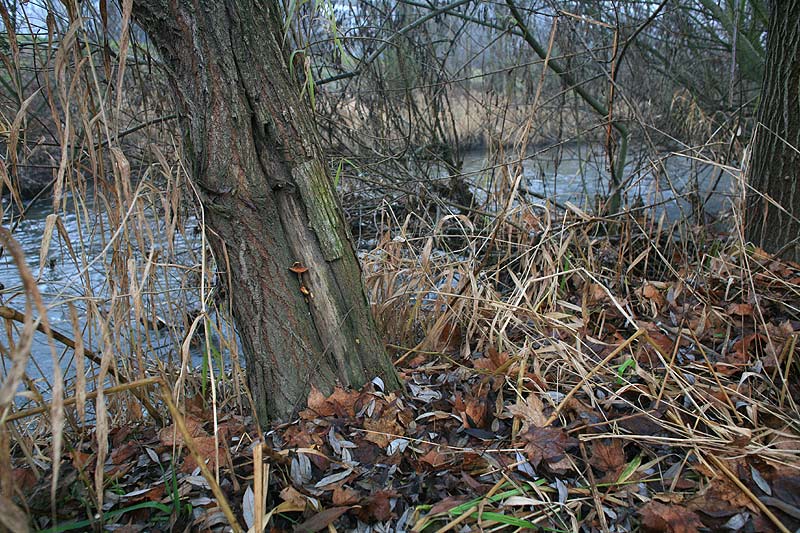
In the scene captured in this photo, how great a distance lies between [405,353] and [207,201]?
0.98 metres

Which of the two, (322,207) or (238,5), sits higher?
(238,5)

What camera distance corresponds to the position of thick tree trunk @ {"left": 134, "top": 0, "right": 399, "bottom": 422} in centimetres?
140

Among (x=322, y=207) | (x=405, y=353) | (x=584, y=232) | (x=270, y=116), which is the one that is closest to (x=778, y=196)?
(x=584, y=232)

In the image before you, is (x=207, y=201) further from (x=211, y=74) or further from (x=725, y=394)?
(x=725, y=394)

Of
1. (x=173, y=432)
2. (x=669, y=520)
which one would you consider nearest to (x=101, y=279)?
(x=173, y=432)

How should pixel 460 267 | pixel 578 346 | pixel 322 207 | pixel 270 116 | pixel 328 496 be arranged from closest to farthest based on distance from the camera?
pixel 328 496 → pixel 270 116 → pixel 322 207 → pixel 578 346 → pixel 460 267

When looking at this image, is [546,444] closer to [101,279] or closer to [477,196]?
[477,196]

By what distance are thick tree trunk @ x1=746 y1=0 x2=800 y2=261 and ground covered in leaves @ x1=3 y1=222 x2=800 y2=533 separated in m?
0.64

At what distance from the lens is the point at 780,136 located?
101 inches

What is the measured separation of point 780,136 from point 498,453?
218 centimetres

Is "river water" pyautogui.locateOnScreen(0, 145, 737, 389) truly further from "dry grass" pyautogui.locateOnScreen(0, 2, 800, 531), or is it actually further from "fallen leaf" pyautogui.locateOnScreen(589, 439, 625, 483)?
"fallen leaf" pyautogui.locateOnScreen(589, 439, 625, 483)

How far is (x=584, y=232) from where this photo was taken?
2.71 m

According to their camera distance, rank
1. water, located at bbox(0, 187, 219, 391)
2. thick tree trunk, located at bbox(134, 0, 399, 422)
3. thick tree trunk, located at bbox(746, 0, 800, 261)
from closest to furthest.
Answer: thick tree trunk, located at bbox(134, 0, 399, 422)
water, located at bbox(0, 187, 219, 391)
thick tree trunk, located at bbox(746, 0, 800, 261)

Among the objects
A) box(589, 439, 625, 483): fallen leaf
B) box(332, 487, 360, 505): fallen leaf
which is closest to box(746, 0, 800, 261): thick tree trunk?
box(589, 439, 625, 483): fallen leaf
